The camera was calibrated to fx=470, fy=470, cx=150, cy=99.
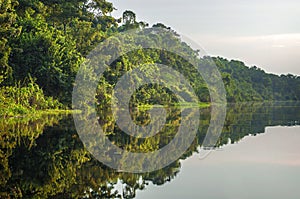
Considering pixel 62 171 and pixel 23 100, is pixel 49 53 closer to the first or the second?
pixel 23 100

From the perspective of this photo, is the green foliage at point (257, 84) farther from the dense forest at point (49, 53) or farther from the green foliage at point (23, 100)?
the green foliage at point (23, 100)

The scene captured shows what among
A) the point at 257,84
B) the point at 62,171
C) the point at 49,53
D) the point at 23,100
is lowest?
the point at 62,171

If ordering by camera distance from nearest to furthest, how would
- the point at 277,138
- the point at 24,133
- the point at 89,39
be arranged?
the point at 24,133
the point at 277,138
the point at 89,39

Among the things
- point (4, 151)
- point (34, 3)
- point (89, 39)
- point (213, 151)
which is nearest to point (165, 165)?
point (213, 151)

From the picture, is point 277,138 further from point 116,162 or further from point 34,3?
point 34,3

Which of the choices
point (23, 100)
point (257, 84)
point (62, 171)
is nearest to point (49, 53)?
point (23, 100)

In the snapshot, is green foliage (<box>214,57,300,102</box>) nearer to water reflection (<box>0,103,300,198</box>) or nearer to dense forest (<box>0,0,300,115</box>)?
dense forest (<box>0,0,300,115</box>)

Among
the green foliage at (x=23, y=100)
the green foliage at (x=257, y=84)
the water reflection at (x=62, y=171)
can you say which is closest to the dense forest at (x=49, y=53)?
the green foliage at (x=23, y=100)

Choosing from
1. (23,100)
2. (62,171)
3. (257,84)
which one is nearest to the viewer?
(62,171)

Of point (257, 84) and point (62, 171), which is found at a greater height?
point (257, 84)

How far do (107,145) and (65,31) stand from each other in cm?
2490

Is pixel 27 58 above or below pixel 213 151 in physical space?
above

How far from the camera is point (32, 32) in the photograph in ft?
92.3


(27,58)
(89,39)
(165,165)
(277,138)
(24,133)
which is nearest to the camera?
(165,165)
